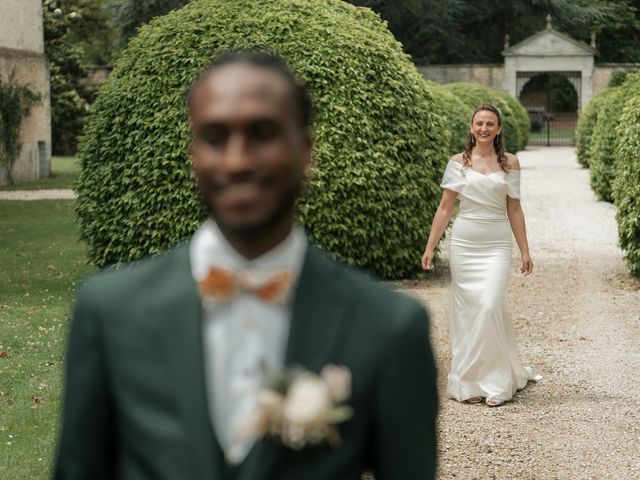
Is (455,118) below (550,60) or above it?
below

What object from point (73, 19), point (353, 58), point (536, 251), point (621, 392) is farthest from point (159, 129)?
point (73, 19)

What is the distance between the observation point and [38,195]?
26438mm

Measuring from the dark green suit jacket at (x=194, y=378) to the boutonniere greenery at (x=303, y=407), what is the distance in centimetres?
2

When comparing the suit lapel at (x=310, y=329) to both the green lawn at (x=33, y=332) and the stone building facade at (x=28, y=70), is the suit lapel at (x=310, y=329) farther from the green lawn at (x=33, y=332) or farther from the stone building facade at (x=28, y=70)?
the stone building facade at (x=28, y=70)

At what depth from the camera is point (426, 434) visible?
1.89m

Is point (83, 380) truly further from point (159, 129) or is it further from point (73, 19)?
point (73, 19)

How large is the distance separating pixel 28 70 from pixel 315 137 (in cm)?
2219

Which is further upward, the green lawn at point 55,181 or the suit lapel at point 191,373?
the suit lapel at point 191,373

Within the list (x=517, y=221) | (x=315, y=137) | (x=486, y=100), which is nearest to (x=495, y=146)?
(x=517, y=221)

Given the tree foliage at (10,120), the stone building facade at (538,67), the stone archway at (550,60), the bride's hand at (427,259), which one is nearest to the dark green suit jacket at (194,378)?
the bride's hand at (427,259)

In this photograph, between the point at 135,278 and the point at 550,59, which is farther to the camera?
the point at 550,59

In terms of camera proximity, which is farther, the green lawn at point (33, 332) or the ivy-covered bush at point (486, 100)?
the ivy-covered bush at point (486, 100)

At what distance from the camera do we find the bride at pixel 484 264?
811 cm

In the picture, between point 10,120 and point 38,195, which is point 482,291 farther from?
point 10,120
